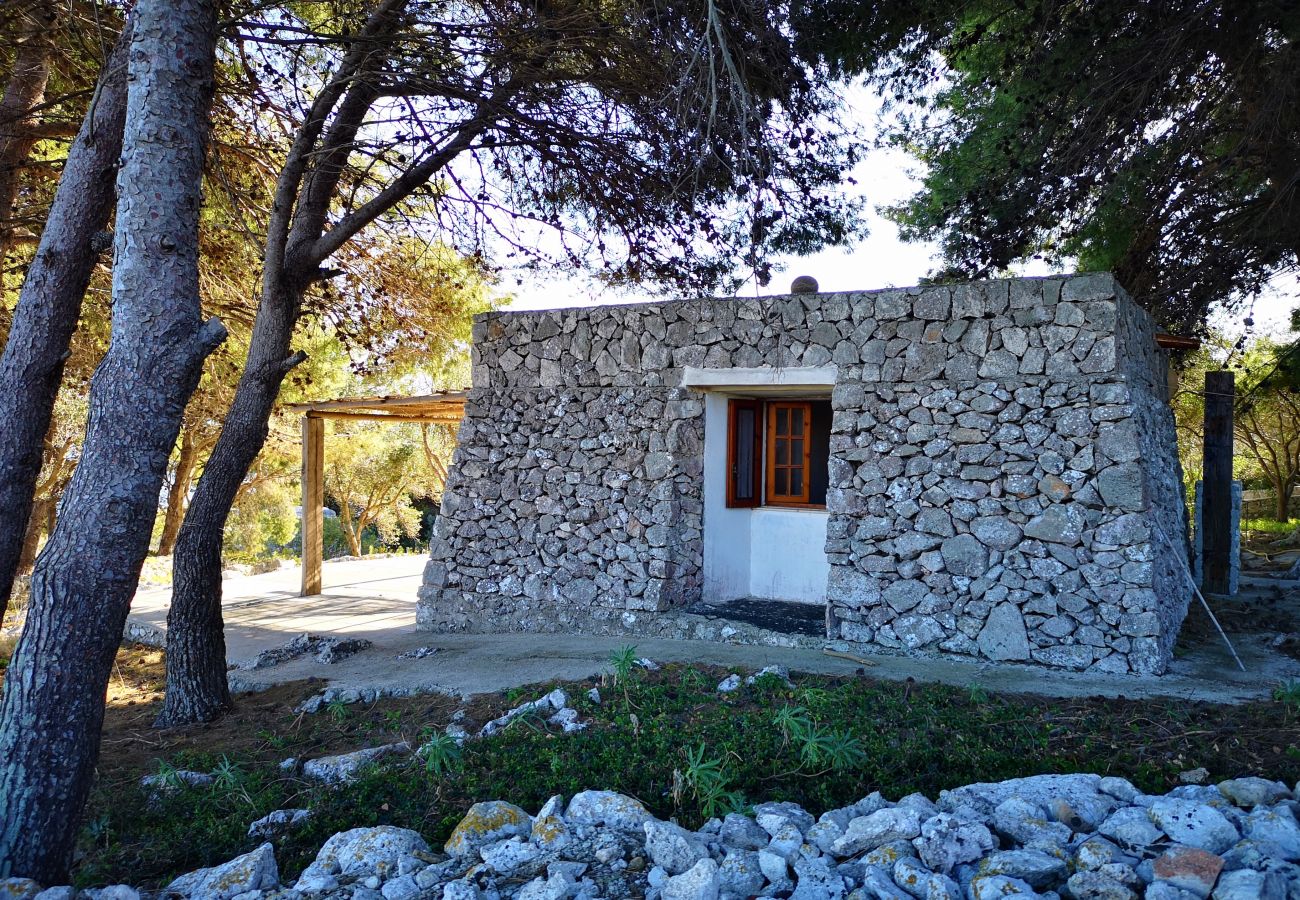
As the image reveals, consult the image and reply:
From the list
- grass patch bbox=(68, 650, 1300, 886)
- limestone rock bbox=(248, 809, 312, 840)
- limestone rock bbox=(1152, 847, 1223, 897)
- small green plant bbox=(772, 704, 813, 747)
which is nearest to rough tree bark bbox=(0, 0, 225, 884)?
grass patch bbox=(68, 650, 1300, 886)

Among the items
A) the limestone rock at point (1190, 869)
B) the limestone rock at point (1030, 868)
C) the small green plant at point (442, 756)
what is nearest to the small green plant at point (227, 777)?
the small green plant at point (442, 756)

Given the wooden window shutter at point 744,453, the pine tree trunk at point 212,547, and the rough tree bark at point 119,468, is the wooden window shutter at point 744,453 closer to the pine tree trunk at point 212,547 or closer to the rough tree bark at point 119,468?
the pine tree trunk at point 212,547

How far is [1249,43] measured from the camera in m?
7.00

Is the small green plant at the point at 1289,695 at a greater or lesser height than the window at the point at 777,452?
lesser

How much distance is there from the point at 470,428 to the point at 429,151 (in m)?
2.86

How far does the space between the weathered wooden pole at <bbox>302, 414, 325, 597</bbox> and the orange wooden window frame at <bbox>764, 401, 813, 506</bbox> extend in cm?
604

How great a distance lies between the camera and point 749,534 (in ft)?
28.3

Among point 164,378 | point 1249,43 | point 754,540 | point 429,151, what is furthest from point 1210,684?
point 429,151

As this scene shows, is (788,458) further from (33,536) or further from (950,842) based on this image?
(33,536)

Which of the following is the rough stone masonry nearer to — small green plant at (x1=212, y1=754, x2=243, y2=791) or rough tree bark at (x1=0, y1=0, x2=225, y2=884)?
small green plant at (x1=212, y1=754, x2=243, y2=791)

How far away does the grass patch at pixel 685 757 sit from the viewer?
363cm

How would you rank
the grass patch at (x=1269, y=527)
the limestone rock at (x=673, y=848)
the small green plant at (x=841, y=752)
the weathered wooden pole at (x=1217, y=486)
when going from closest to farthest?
1. the limestone rock at (x=673, y=848)
2. the small green plant at (x=841, y=752)
3. the weathered wooden pole at (x=1217, y=486)
4. the grass patch at (x=1269, y=527)

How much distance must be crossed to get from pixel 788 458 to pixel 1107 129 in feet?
12.8

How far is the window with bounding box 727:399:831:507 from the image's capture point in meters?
8.41
